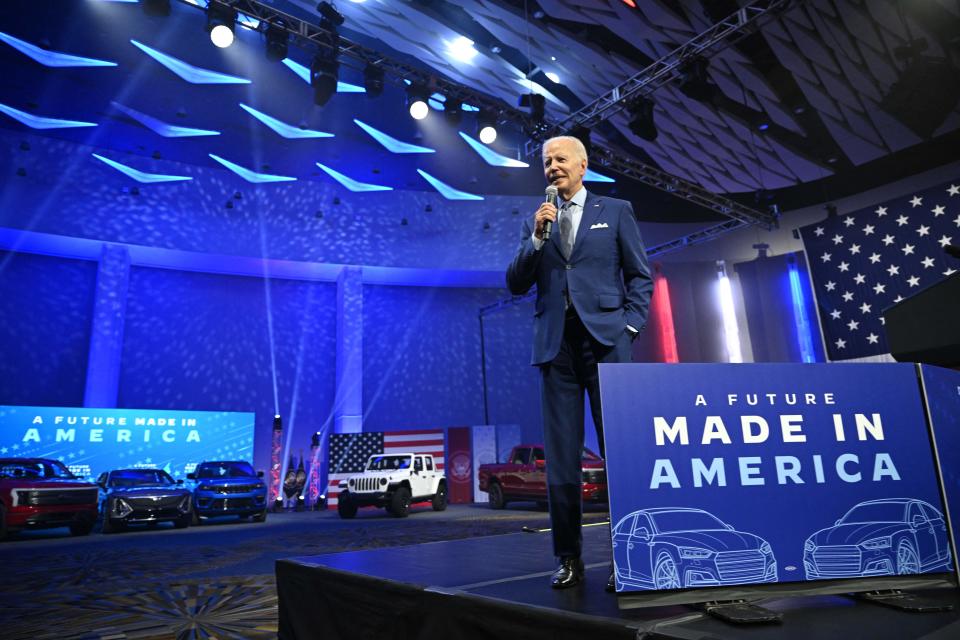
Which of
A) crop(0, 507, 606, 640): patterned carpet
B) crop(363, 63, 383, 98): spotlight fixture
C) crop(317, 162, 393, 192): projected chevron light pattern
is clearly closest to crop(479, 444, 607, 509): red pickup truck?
crop(0, 507, 606, 640): patterned carpet

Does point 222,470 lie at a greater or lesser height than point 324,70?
lesser

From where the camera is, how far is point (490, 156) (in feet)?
49.5

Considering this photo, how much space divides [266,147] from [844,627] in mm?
14654

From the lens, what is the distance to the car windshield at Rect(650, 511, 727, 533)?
4.39ft

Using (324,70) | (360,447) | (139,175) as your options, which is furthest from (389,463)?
(139,175)

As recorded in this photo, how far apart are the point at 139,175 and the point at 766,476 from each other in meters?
15.2

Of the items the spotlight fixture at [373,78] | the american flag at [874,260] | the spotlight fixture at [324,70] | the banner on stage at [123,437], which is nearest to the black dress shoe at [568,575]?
the spotlight fixture at [324,70]

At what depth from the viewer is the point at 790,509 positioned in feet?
4.52

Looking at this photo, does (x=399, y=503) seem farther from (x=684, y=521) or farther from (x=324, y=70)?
(x=684, y=521)

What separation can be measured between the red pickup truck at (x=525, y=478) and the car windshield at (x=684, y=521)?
336 inches

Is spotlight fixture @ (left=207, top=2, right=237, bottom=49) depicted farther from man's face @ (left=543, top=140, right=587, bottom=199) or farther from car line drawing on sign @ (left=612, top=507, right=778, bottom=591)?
car line drawing on sign @ (left=612, top=507, right=778, bottom=591)

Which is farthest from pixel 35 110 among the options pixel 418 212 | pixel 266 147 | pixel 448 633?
pixel 448 633

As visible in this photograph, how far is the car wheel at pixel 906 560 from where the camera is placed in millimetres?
1384

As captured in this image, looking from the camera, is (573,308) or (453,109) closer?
(573,308)
